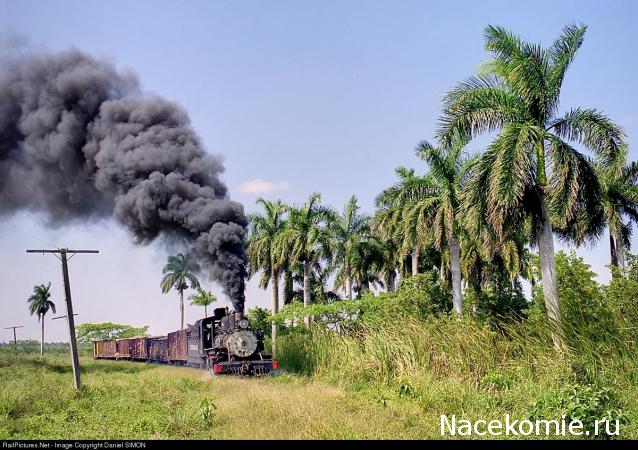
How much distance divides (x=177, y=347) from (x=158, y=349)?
4.92 meters

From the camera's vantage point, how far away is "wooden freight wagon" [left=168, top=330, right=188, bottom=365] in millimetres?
25500

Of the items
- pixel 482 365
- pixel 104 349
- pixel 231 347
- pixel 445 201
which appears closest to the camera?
pixel 482 365

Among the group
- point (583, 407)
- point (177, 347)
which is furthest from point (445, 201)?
point (583, 407)

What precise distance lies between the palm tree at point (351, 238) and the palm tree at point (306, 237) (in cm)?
125

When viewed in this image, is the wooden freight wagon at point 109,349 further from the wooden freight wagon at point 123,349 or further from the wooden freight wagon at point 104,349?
the wooden freight wagon at point 123,349

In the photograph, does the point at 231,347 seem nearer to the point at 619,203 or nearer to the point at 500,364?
the point at 500,364

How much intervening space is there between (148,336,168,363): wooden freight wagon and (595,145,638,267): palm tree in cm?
2354

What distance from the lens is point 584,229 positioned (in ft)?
97.1

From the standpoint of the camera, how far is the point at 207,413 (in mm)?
10773

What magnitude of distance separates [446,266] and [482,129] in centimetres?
2458

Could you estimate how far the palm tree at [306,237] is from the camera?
38531 mm

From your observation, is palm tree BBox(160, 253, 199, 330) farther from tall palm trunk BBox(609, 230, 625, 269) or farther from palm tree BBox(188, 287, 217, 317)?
tall palm trunk BBox(609, 230, 625, 269)

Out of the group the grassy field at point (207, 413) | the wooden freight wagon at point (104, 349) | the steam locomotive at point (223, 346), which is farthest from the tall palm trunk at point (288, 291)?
the grassy field at point (207, 413)
